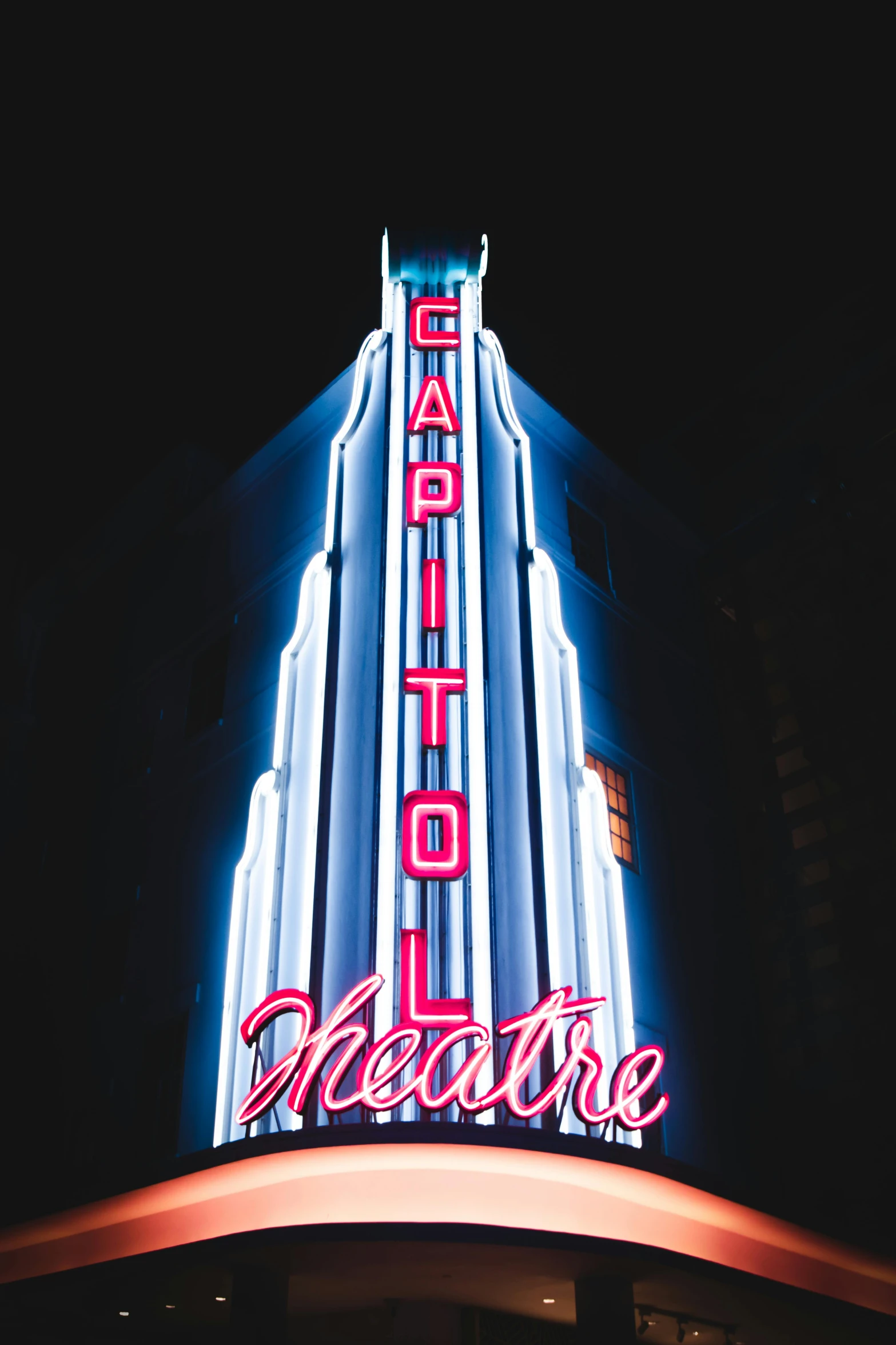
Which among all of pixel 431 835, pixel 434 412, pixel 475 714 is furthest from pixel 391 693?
pixel 434 412

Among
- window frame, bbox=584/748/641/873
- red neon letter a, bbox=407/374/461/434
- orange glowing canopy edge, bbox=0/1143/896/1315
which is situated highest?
red neon letter a, bbox=407/374/461/434

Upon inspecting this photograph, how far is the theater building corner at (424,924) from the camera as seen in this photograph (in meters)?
11.0

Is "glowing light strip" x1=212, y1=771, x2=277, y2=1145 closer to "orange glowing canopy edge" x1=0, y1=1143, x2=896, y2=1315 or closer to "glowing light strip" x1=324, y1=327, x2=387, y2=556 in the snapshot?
"orange glowing canopy edge" x1=0, y1=1143, x2=896, y2=1315

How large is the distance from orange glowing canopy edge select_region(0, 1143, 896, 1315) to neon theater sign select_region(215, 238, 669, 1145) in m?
0.54

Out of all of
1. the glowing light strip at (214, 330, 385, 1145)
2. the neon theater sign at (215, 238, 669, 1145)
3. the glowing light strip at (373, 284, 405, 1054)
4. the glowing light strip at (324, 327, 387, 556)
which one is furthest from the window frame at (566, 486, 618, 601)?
the glowing light strip at (214, 330, 385, 1145)

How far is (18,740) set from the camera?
24.7 m

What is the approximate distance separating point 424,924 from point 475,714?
9.40 ft

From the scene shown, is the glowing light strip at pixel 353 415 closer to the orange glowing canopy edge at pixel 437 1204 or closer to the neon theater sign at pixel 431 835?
the neon theater sign at pixel 431 835

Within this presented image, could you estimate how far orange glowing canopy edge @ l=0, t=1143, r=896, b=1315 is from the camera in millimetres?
10312

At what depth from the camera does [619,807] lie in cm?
1784

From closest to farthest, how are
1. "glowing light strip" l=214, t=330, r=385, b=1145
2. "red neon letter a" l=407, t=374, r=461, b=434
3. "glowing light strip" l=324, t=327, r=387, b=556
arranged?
"glowing light strip" l=214, t=330, r=385, b=1145 < "glowing light strip" l=324, t=327, r=387, b=556 < "red neon letter a" l=407, t=374, r=461, b=434

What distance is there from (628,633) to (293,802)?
810 centimetres

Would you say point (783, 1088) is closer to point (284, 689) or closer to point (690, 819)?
point (690, 819)

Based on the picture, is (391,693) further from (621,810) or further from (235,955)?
(621,810)
